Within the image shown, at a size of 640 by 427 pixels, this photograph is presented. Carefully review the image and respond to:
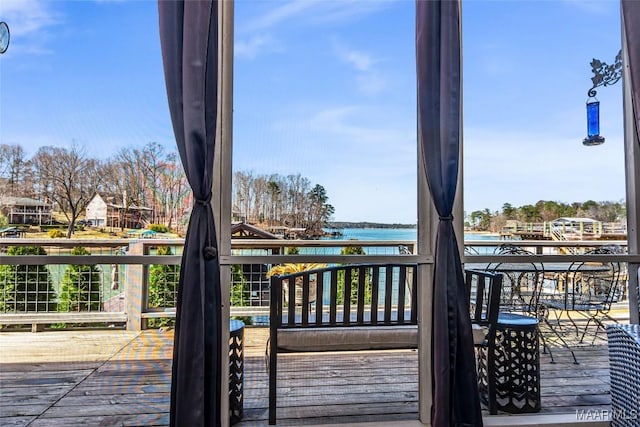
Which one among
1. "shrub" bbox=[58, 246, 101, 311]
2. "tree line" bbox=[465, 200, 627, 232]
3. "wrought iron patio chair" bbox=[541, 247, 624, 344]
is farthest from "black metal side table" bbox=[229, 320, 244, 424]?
"wrought iron patio chair" bbox=[541, 247, 624, 344]

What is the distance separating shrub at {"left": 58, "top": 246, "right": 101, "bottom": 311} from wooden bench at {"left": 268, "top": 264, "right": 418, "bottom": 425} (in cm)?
102

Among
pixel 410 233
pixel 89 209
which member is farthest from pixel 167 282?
pixel 410 233

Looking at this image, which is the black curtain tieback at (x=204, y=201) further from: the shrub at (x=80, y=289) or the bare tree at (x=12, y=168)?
the bare tree at (x=12, y=168)

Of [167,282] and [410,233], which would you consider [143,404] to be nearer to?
[167,282]

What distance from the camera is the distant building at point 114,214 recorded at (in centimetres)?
206

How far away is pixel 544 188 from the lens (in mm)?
2406

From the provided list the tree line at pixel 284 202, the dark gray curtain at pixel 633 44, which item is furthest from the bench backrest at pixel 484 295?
the dark gray curtain at pixel 633 44

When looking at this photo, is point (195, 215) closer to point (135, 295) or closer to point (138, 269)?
point (138, 269)

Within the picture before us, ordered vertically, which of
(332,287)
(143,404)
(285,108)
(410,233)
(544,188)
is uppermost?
(285,108)

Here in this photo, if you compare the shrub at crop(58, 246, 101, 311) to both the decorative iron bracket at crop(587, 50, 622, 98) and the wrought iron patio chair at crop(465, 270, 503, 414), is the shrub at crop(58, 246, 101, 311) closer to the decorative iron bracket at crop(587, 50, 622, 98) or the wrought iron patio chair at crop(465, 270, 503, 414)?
the wrought iron patio chair at crop(465, 270, 503, 414)

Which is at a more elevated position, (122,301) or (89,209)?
(89,209)

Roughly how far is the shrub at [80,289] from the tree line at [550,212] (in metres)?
2.25

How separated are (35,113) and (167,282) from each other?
1.14 metres

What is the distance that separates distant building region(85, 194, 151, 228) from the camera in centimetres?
206
